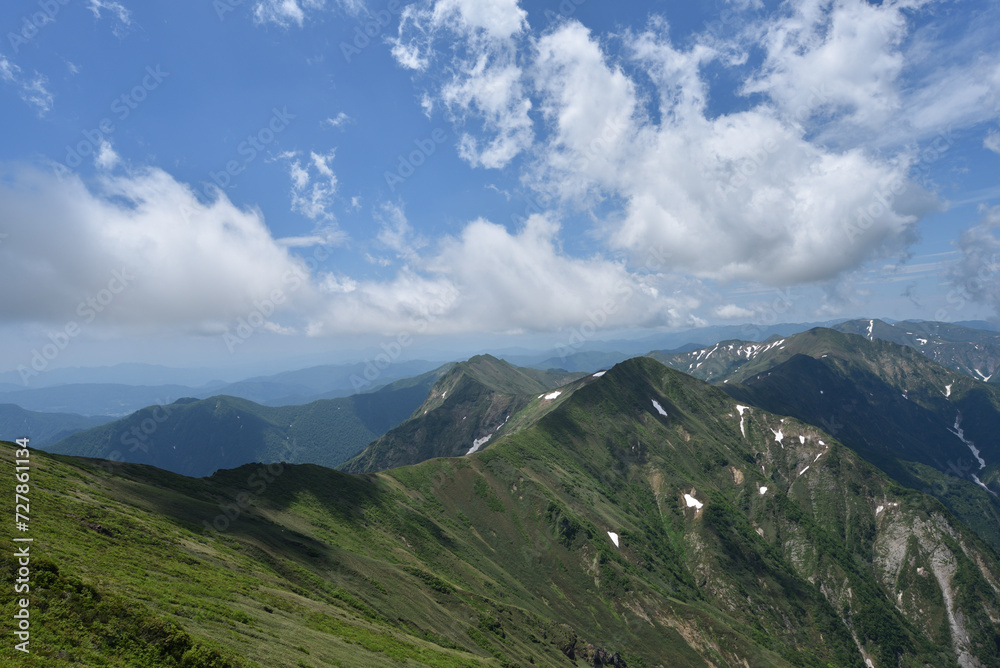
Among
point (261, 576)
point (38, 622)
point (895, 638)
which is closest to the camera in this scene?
point (38, 622)

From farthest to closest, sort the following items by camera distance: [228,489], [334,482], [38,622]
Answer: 1. [334,482]
2. [228,489]
3. [38,622]

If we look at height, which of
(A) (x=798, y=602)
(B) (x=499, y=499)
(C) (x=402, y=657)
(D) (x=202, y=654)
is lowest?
(A) (x=798, y=602)

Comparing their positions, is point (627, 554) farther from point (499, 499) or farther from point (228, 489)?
point (228, 489)

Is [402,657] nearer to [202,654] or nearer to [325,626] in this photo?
[325,626]

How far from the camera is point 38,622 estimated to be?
26469 mm

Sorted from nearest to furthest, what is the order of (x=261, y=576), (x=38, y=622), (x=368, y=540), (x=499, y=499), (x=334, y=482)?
(x=38, y=622) < (x=261, y=576) < (x=368, y=540) < (x=334, y=482) < (x=499, y=499)

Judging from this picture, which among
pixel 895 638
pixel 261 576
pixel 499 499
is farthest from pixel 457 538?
A: pixel 895 638

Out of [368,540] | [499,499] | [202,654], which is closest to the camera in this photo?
[202,654]

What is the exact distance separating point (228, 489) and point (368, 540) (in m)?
34.9

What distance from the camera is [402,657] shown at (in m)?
55.3

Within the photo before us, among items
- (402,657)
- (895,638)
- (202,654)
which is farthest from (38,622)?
(895,638)

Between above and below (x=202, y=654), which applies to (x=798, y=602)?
below

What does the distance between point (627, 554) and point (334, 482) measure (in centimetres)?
11691

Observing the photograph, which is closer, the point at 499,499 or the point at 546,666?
the point at 546,666
